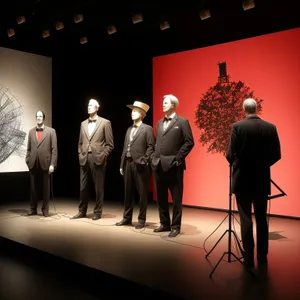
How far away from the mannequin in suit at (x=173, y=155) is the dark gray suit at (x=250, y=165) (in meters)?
1.13

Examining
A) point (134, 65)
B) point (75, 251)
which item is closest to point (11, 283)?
point (75, 251)

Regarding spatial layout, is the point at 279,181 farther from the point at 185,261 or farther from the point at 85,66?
the point at 85,66

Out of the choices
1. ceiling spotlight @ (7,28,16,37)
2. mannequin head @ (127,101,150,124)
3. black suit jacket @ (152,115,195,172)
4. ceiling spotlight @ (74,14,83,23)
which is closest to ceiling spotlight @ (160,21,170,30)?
ceiling spotlight @ (74,14,83,23)

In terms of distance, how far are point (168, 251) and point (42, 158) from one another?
2.70 m

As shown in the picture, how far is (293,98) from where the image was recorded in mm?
5672

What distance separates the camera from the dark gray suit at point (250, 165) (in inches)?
132

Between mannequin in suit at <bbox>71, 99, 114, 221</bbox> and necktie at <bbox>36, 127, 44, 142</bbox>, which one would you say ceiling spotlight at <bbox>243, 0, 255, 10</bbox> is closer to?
mannequin in suit at <bbox>71, 99, 114, 221</bbox>

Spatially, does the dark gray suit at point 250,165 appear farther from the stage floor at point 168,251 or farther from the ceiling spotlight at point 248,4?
the ceiling spotlight at point 248,4

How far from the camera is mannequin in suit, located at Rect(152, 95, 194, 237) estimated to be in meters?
4.50

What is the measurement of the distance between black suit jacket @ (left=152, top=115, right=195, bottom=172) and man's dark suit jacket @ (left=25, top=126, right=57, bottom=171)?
1959 millimetres

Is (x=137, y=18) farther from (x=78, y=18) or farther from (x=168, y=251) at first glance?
(x=168, y=251)

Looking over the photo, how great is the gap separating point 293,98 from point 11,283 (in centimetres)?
443

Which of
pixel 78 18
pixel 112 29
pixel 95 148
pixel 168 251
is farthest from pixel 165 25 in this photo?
pixel 168 251

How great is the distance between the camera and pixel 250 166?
3379mm
